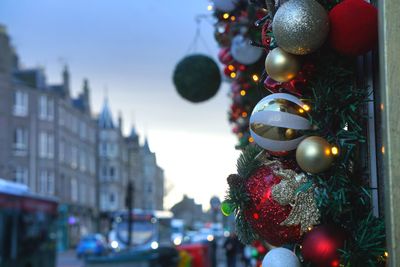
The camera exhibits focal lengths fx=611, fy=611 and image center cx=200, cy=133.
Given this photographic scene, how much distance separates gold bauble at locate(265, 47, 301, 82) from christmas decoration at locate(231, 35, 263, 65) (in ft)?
10.1

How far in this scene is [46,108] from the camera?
57.5 metres

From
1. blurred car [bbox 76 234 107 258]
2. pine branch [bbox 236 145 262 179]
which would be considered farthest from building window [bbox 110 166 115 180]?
pine branch [bbox 236 145 262 179]

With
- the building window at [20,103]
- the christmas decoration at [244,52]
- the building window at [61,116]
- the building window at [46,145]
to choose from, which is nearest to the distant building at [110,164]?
the building window at [61,116]

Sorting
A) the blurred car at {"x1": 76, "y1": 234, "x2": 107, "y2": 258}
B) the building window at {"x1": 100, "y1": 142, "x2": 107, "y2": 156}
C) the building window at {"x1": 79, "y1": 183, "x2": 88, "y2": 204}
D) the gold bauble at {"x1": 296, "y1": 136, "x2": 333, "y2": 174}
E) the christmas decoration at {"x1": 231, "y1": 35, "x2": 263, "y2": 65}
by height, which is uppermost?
the building window at {"x1": 100, "y1": 142, "x2": 107, "y2": 156}

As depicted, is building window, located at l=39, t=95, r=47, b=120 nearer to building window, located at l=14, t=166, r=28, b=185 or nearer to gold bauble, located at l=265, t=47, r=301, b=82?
building window, located at l=14, t=166, r=28, b=185

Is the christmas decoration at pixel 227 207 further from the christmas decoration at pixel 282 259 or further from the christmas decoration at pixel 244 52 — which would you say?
the christmas decoration at pixel 244 52

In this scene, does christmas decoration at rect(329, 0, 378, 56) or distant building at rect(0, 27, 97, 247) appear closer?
christmas decoration at rect(329, 0, 378, 56)

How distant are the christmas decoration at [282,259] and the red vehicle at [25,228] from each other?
13.6m

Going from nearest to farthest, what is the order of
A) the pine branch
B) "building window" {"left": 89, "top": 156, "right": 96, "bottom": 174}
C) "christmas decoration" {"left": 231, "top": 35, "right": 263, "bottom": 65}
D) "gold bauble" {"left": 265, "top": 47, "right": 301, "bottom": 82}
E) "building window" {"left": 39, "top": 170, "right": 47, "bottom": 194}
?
"gold bauble" {"left": 265, "top": 47, "right": 301, "bottom": 82} < the pine branch < "christmas decoration" {"left": 231, "top": 35, "right": 263, "bottom": 65} < "building window" {"left": 39, "top": 170, "right": 47, "bottom": 194} < "building window" {"left": 89, "top": 156, "right": 96, "bottom": 174}

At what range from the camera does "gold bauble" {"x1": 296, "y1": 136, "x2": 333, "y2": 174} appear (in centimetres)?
190

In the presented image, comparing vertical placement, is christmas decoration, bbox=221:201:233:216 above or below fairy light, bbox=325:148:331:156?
below

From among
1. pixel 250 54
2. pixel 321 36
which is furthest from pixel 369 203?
pixel 250 54

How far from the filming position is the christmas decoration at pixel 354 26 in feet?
6.26

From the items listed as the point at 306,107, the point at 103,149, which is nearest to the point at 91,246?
the point at 103,149
